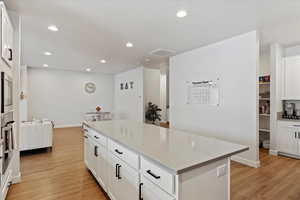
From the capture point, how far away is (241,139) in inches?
126

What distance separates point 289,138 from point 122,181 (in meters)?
3.84

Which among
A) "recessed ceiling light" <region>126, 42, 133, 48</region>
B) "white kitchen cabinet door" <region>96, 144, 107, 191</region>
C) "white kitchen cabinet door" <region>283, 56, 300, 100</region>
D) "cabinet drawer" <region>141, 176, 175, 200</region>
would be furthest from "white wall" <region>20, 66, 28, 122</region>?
"white kitchen cabinet door" <region>283, 56, 300, 100</region>

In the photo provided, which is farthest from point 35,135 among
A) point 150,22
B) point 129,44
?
point 150,22

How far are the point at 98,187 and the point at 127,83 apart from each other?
5.68m

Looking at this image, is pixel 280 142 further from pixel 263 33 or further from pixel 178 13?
pixel 178 13

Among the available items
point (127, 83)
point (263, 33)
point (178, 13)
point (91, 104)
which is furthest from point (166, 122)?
point (178, 13)

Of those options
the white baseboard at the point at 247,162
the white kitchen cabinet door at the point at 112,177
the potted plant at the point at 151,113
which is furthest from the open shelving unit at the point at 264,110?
the white kitchen cabinet door at the point at 112,177

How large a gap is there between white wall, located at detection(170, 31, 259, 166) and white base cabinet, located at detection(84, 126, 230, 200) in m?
2.15

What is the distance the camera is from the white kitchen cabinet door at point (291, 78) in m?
3.72

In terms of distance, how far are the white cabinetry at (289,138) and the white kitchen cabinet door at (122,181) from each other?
3815mm

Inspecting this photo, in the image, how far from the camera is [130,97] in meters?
7.45

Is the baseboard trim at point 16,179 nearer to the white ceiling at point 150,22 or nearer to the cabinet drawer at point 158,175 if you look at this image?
the cabinet drawer at point 158,175

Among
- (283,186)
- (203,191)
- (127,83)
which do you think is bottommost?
(283,186)

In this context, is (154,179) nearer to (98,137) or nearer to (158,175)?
(158,175)
